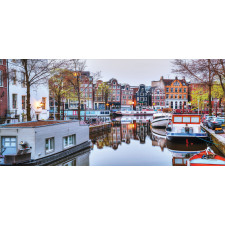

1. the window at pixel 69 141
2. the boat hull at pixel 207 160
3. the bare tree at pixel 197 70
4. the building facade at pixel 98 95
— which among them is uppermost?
the bare tree at pixel 197 70

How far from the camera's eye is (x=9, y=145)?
4.25 metres

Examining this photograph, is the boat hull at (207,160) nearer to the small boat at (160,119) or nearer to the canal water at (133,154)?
the canal water at (133,154)

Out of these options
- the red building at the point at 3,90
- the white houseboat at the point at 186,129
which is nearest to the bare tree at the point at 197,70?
the white houseboat at the point at 186,129

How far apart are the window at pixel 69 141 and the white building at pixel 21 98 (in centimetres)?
93

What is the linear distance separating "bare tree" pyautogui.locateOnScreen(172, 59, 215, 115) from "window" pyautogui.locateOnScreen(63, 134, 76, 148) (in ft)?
11.6

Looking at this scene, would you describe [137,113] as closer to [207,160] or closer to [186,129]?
[186,129]

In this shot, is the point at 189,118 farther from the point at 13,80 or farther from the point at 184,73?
the point at 13,80

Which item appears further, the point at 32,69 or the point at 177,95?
the point at 177,95

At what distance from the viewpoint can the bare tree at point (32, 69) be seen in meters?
5.18

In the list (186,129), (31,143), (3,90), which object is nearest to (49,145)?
(31,143)

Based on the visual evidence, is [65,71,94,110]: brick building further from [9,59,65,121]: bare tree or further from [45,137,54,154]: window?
[45,137,54,154]: window

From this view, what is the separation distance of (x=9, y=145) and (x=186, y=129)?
18.5 feet

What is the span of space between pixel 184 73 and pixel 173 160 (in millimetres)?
2994

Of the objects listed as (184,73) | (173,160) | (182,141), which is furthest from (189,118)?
(173,160)
